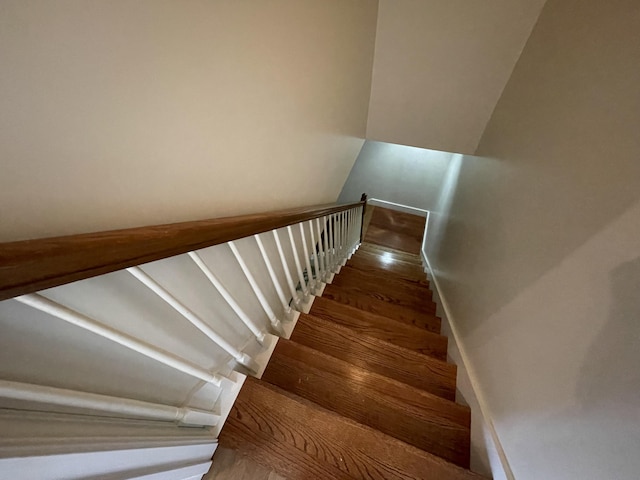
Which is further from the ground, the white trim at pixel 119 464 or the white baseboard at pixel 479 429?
the white baseboard at pixel 479 429

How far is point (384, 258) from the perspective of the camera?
3523 millimetres

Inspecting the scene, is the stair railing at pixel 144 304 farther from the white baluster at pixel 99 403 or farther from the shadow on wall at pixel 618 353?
the shadow on wall at pixel 618 353

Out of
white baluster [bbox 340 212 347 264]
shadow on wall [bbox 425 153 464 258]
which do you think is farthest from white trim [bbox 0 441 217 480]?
shadow on wall [bbox 425 153 464 258]

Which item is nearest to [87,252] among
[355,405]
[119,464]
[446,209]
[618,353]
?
[119,464]

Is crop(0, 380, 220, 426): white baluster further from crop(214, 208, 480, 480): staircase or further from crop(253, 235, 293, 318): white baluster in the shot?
crop(253, 235, 293, 318): white baluster

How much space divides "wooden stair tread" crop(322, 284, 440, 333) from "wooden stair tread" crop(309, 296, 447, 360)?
19 cm

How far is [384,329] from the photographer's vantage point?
5.49ft

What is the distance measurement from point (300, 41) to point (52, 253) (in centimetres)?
111

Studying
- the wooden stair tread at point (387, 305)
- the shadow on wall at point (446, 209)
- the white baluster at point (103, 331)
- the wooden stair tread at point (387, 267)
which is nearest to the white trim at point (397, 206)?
the shadow on wall at point (446, 209)

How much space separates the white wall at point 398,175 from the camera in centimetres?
473

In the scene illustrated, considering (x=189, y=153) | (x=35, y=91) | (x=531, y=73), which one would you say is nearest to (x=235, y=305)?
(x=189, y=153)

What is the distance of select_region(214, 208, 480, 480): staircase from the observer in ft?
3.05

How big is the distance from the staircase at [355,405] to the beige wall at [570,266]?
24cm

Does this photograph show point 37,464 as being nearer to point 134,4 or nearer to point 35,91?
point 35,91
